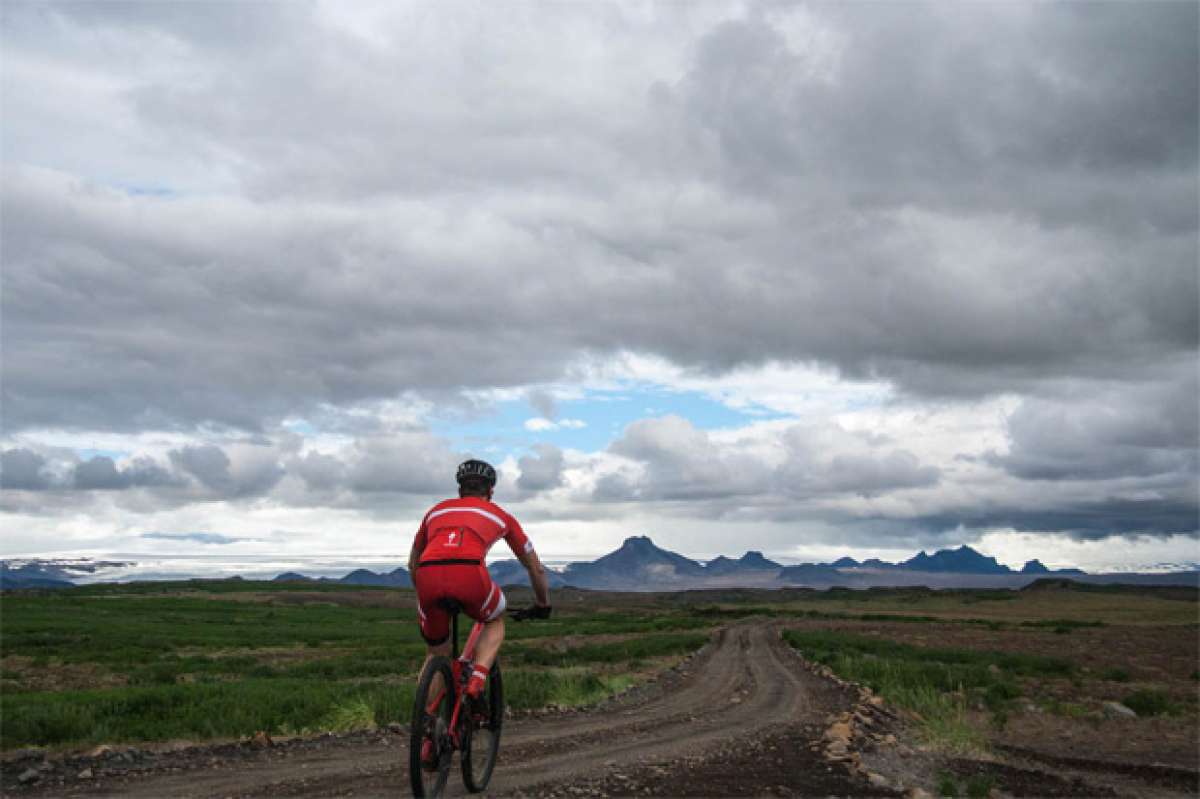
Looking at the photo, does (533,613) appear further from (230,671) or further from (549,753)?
(230,671)

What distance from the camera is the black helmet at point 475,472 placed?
8.30 m

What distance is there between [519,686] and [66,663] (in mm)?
36536

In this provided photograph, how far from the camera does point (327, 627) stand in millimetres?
86000

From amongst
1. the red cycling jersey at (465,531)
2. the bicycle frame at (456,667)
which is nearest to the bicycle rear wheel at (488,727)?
the bicycle frame at (456,667)

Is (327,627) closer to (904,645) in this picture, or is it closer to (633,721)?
(904,645)

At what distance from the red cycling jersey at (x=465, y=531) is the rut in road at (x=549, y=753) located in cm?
312

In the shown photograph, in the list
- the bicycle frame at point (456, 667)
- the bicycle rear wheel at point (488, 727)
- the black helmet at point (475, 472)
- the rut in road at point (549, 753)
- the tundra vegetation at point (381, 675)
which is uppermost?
the black helmet at point (475, 472)

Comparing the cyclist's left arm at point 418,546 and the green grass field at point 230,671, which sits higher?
the cyclist's left arm at point 418,546

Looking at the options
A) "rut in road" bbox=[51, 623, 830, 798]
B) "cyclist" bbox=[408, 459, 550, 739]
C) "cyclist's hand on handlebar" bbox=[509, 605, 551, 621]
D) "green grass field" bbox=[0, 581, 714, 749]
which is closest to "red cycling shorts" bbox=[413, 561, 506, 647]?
"cyclist" bbox=[408, 459, 550, 739]

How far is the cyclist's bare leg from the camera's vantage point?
8289 millimetres

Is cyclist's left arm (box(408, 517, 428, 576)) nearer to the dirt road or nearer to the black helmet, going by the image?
the black helmet

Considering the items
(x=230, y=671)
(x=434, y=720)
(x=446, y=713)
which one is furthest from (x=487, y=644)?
(x=230, y=671)

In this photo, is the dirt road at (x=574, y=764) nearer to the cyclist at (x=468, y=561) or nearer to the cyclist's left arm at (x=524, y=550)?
the cyclist at (x=468, y=561)

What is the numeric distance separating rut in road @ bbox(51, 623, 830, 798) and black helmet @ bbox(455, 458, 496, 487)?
347 centimetres
